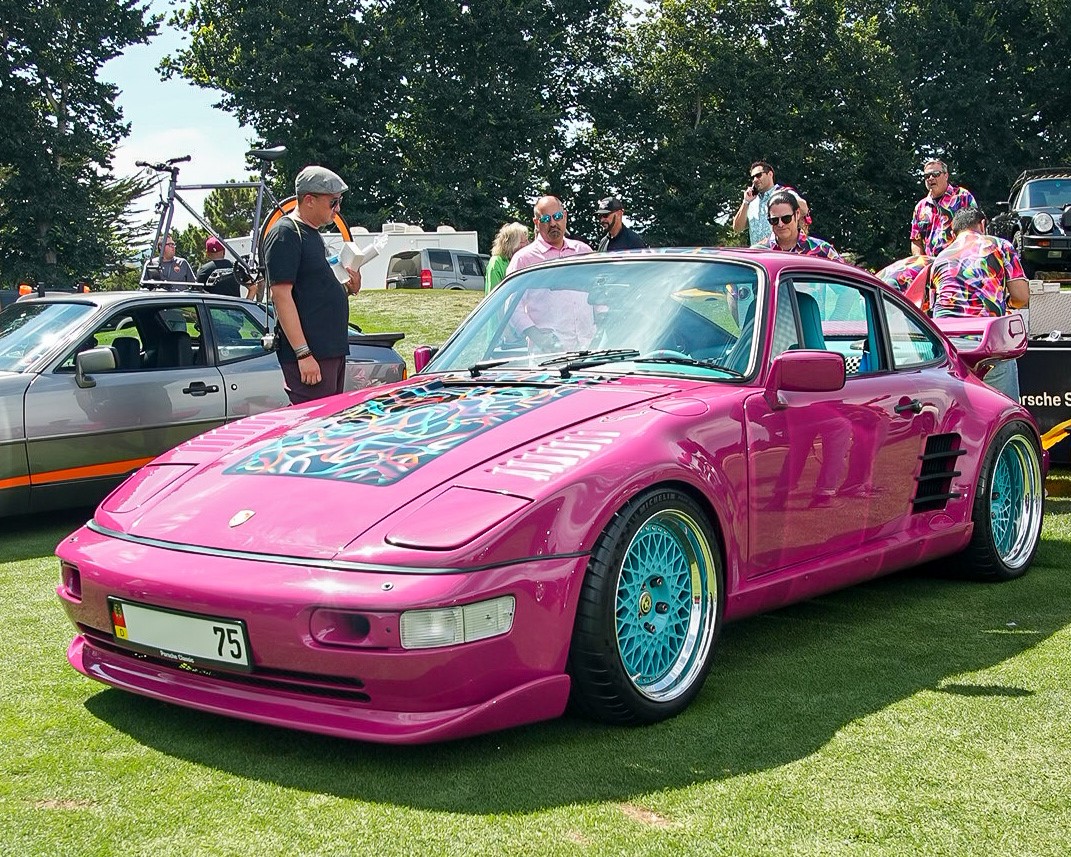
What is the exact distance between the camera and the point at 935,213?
958 cm

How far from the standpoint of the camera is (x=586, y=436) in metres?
3.54

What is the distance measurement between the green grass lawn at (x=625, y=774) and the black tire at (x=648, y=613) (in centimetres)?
11

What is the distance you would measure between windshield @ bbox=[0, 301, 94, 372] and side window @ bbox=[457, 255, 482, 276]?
2356 centimetres

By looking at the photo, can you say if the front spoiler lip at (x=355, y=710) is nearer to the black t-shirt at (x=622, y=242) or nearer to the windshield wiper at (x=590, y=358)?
the windshield wiper at (x=590, y=358)

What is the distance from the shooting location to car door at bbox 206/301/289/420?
7.73 meters

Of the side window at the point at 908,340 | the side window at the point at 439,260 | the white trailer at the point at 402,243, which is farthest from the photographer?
the white trailer at the point at 402,243

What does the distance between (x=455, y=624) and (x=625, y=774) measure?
Result: 1.95ft

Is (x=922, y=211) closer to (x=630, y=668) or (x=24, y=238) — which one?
(x=630, y=668)

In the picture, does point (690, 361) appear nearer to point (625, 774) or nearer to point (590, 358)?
point (590, 358)

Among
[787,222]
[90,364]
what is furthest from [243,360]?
[787,222]

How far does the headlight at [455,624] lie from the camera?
2990 mm

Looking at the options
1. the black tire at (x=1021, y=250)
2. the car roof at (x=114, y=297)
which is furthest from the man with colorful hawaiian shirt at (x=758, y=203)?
the black tire at (x=1021, y=250)

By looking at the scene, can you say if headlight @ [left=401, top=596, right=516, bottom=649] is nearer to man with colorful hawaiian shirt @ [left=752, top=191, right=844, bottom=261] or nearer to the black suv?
man with colorful hawaiian shirt @ [left=752, top=191, right=844, bottom=261]

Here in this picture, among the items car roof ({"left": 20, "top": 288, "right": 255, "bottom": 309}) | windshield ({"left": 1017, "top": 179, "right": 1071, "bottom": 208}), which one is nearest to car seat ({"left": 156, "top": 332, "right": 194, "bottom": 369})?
car roof ({"left": 20, "top": 288, "right": 255, "bottom": 309})
